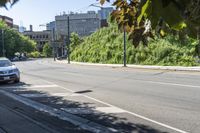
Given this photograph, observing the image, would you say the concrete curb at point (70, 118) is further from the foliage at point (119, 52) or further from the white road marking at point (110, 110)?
the foliage at point (119, 52)

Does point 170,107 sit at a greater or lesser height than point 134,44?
lesser

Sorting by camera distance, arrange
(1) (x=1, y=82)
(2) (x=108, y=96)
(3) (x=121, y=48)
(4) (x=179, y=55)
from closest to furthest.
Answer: (2) (x=108, y=96) → (1) (x=1, y=82) → (4) (x=179, y=55) → (3) (x=121, y=48)

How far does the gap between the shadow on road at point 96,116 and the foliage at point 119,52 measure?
16.0 meters

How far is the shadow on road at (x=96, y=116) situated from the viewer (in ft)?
32.4

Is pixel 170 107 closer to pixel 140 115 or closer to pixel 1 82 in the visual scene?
pixel 140 115

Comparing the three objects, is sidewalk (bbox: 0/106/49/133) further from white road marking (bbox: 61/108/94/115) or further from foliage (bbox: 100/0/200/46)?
foliage (bbox: 100/0/200/46)

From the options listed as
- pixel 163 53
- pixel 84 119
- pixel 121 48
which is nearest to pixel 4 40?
pixel 121 48

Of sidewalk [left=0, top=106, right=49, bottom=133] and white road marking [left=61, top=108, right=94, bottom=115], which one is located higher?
white road marking [left=61, top=108, right=94, bottom=115]

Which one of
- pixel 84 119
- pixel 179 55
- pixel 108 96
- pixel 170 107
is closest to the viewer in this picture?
pixel 84 119

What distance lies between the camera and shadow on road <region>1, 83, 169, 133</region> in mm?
9870

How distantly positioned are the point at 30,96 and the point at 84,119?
21.3 ft

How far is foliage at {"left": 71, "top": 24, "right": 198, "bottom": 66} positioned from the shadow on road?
16.0 meters

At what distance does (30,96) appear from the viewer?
17469mm

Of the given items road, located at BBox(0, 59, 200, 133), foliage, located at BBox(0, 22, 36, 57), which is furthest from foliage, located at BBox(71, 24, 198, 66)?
foliage, located at BBox(0, 22, 36, 57)
